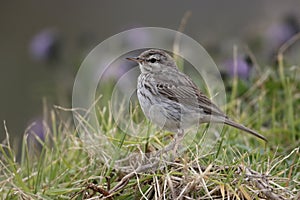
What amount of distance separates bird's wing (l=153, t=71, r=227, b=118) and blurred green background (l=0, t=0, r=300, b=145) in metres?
2.44

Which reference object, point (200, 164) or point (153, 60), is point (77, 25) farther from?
point (200, 164)

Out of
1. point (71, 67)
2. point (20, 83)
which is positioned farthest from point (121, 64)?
point (20, 83)

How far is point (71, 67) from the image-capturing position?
658 cm

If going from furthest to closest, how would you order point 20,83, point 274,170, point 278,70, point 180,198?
point 20,83, point 278,70, point 274,170, point 180,198

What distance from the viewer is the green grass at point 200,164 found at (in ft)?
11.6

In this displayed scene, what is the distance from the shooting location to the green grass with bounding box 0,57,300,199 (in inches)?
140

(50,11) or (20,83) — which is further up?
(50,11)

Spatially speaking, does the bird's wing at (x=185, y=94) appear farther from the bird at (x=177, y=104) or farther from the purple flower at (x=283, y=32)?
the purple flower at (x=283, y=32)

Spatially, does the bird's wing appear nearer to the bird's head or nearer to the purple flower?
the bird's head

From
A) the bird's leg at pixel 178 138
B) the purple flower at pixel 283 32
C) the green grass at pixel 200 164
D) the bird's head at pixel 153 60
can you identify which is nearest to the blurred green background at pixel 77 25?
the purple flower at pixel 283 32

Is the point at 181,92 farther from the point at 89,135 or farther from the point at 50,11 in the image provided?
the point at 50,11

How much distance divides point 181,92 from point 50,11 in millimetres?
7173

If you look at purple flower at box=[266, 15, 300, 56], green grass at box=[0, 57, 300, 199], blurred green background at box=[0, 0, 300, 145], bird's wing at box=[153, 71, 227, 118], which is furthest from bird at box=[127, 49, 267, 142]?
blurred green background at box=[0, 0, 300, 145]

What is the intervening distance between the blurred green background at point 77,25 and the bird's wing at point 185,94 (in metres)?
2.44
